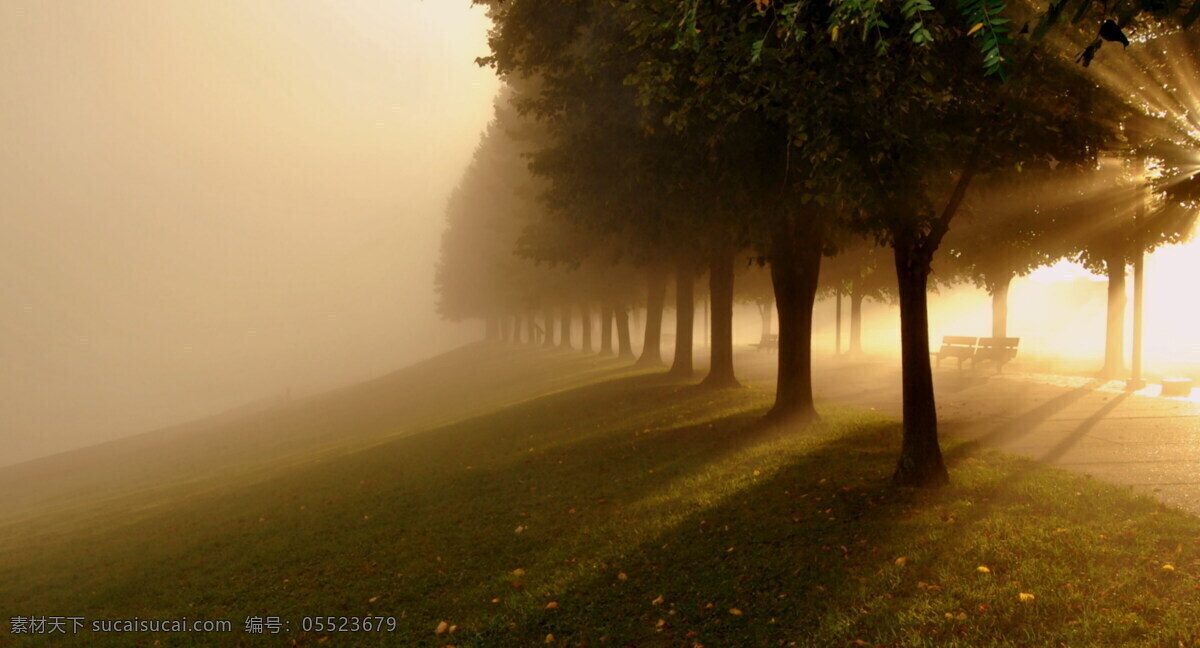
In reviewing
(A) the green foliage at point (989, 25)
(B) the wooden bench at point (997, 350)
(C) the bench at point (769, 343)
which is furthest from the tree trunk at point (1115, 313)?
(A) the green foliage at point (989, 25)

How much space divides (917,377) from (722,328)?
10348 mm

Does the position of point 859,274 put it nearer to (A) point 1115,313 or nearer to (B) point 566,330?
(A) point 1115,313

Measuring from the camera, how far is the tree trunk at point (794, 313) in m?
14.6

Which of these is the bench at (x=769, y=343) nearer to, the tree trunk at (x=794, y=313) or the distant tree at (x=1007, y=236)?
the distant tree at (x=1007, y=236)

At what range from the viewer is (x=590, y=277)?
32.1 m

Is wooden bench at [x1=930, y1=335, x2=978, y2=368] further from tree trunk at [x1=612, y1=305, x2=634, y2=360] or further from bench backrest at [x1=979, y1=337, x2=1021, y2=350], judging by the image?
tree trunk at [x1=612, y1=305, x2=634, y2=360]

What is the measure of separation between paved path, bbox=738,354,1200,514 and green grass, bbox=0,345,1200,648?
992 millimetres

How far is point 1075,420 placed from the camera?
1470 centimetres

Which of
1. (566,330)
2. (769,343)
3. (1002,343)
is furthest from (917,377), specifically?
(566,330)

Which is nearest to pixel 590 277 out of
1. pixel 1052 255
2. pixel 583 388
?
pixel 583 388

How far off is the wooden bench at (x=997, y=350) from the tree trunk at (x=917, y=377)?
1810 centimetres

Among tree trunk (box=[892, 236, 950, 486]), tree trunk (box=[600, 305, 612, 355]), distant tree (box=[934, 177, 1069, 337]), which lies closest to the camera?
tree trunk (box=[892, 236, 950, 486])

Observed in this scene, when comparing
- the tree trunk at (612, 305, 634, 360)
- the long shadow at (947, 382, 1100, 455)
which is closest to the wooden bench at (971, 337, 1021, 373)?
the long shadow at (947, 382, 1100, 455)

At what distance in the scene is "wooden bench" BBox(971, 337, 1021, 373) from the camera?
25797 millimetres
